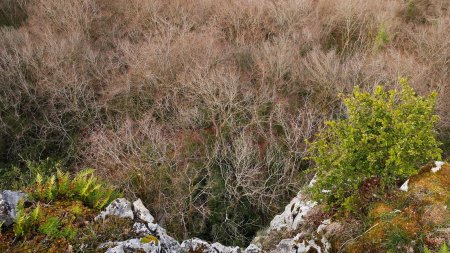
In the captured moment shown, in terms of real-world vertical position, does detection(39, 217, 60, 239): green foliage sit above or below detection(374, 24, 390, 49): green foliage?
above

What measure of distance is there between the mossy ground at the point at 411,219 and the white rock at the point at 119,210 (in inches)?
183

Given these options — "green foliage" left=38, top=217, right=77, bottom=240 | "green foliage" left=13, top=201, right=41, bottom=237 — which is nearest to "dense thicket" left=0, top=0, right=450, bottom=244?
"green foliage" left=13, top=201, right=41, bottom=237

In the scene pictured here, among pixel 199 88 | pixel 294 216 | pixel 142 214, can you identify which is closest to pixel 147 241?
pixel 142 214

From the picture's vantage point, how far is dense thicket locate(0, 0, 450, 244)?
60.3ft

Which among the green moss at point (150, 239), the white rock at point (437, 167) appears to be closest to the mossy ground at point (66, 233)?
the green moss at point (150, 239)

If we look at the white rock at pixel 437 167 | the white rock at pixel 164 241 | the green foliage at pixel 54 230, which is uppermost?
the green foliage at pixel 54 230

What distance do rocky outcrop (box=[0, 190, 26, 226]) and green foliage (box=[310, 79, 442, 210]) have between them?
6359mm

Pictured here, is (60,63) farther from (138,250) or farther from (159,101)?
(138,250)

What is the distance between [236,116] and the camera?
2130 centimetres

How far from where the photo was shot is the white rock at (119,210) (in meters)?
8.70

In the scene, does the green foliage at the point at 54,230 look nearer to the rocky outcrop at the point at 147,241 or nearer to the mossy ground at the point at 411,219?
the rocky outcrop at the point at 147,241

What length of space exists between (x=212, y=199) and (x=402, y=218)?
11.6 metres

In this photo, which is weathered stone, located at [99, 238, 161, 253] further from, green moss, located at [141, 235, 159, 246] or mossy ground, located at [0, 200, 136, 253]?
mossy ground, located at [0, 200, 136, 253]

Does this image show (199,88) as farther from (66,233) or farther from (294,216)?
(66,233)
